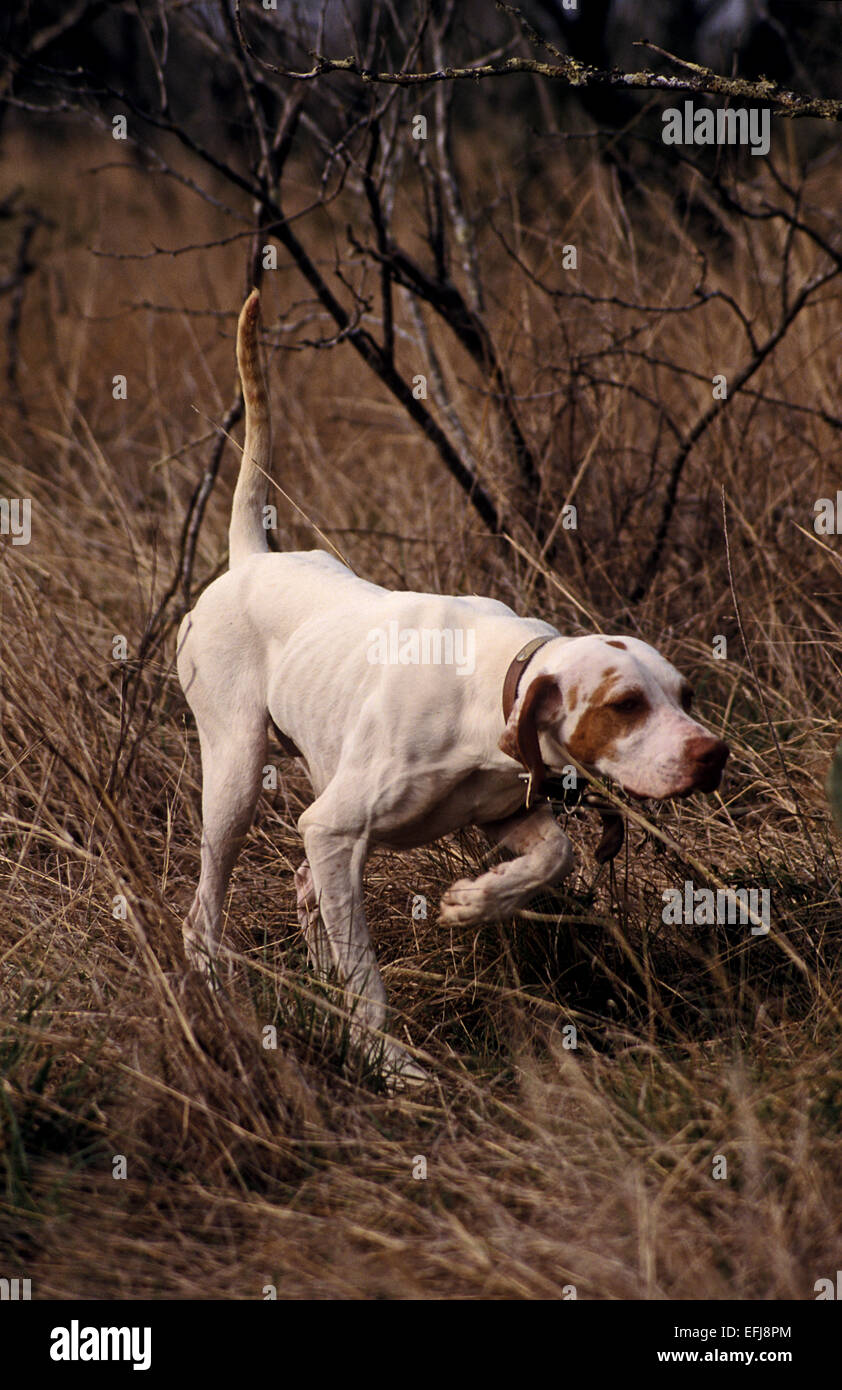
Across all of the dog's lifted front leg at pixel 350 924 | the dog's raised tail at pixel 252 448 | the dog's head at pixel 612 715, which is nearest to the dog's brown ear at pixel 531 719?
the dog's head at pixel 612 715

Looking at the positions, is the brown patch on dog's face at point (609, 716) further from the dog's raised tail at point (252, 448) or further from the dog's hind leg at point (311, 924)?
the dog's raised tail at point (252, 448)

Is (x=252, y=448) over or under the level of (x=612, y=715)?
over

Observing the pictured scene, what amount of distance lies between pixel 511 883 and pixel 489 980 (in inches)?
24.4

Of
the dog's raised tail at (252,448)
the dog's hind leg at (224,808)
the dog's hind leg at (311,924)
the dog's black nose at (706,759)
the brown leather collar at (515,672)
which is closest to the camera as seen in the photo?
the dog's black nose at (706,759)

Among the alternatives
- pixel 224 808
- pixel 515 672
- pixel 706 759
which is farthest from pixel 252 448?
pixel 706 759

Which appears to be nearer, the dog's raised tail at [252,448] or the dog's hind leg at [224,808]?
the dog's hind leg at [224,808]

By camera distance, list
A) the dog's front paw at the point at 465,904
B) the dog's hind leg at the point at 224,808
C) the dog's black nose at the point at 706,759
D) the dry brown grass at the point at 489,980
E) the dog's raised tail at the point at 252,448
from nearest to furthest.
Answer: the dry brown grass at the point at 489,980 → the dog's black nose at the point at 706,759 → the dog's front paw at the point at 465,904 → the dog's hind leg at the point at 224,808 → the dog's raised tail at the point at 252,448

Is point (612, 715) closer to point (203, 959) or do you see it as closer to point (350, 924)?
point (350, 924)

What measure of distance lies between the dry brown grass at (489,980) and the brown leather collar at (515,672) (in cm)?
66

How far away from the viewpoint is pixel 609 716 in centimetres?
255

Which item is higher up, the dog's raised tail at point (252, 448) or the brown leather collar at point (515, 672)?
the dog's raised tail at point (252, 448)

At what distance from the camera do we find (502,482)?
5.05 metres

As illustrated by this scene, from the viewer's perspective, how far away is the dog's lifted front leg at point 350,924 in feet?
9.41

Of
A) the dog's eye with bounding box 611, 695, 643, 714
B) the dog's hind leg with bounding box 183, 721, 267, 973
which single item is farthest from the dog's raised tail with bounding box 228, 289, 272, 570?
the dog's eye with bounding box 611, 695, 643, 714
